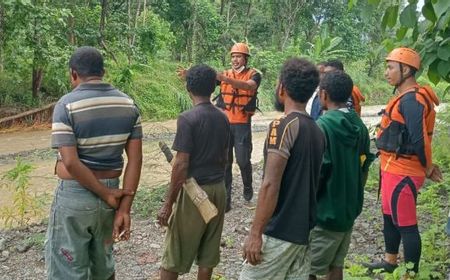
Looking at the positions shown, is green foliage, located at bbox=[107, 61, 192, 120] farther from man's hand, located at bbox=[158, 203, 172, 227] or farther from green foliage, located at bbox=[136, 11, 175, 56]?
man's hand, located at bbox=[158, 203, 172, 227]

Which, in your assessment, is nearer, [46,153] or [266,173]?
[266,173]

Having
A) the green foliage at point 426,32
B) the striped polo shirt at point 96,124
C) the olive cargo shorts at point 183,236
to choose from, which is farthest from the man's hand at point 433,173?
the striped polo shirt at point 96,124

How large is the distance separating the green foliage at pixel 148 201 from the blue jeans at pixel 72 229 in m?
3.03

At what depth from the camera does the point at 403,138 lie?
381 centimetres

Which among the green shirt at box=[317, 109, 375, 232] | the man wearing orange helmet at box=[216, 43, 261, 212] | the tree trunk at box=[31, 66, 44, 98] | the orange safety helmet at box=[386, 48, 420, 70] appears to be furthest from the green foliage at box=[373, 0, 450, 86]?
the tree trunk at box=[31, 66, 44, 98]

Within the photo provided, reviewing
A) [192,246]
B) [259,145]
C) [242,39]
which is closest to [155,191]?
[192,246]

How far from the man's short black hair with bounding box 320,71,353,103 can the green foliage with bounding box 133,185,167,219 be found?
330cm

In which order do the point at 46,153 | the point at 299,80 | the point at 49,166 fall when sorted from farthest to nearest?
the point at 46,153 < the point at 49,166 < the point at 299,80

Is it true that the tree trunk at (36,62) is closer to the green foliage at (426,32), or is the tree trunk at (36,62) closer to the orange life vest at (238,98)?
the orange life vest at (238,98)

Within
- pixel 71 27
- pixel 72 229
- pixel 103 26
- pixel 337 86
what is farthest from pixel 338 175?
pixel 103 26

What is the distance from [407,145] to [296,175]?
1.41 m

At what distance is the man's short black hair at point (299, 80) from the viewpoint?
9.28 feet

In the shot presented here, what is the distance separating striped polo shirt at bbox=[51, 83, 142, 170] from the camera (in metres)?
2.96

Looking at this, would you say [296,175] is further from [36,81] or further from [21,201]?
[36,81]
